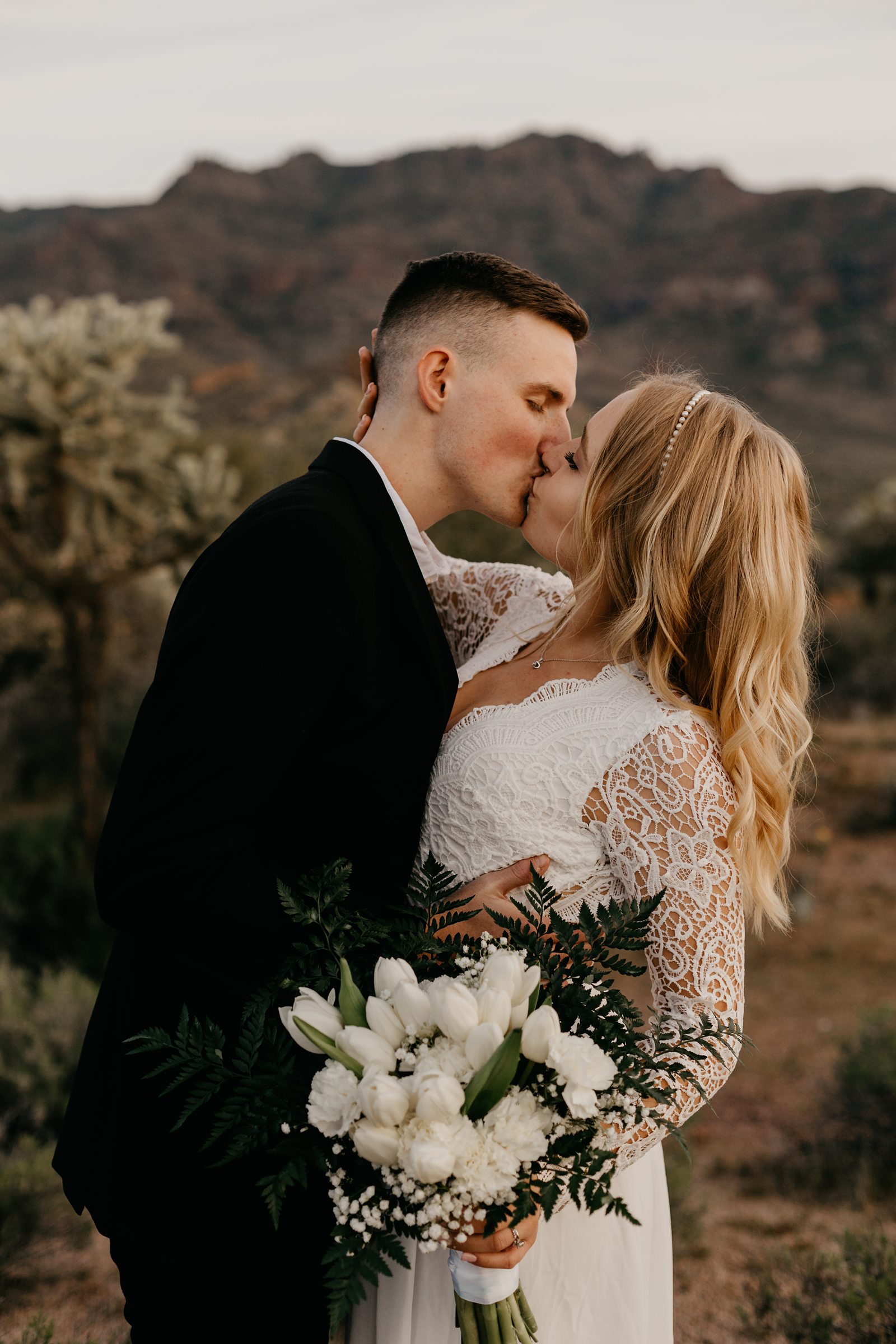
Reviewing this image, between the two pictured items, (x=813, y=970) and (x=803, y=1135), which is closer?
(x=803, y=1135)

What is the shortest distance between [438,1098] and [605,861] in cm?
92

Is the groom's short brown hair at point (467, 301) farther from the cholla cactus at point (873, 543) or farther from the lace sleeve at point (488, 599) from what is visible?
the cholla cactus at point (873, 543)

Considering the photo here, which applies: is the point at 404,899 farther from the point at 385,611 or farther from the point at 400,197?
the point at 400,197

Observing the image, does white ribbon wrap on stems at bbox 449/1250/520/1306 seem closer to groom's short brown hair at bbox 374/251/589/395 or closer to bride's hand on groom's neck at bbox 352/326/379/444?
bride's hand on groom's neck at bbox 352/326/379/444

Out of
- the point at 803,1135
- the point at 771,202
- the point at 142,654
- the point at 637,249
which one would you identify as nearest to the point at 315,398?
the point at 142,654

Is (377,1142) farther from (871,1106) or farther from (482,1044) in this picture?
(871,1106)

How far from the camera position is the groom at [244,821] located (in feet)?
6.35

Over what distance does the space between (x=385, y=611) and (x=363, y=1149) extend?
44.8 inches

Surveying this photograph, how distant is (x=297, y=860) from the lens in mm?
2146

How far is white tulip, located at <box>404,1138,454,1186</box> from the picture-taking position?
1.45m

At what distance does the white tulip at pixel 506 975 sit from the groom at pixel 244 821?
0.50 meters

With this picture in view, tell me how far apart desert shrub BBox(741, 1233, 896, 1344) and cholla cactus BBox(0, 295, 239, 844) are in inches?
287

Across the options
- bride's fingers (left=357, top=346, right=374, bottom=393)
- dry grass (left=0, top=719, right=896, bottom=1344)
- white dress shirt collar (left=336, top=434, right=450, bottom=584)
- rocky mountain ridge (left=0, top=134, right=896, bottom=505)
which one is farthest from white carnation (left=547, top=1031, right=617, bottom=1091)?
rocky mountain ridge (left=0, top=134, right=896, bottom=505)

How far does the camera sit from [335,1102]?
1555 millimetres
